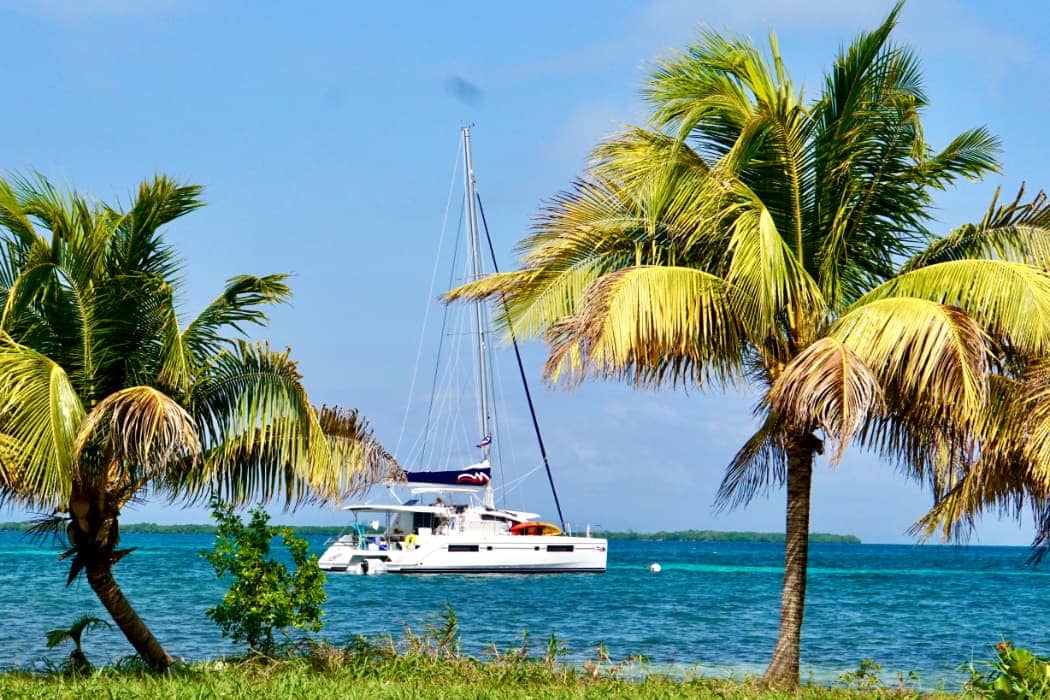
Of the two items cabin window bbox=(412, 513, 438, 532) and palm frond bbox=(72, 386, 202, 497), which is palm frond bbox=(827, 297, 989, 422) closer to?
palm frond bbox=(72, 386, 202, 497)

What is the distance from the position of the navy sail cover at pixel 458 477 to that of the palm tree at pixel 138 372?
33.0 meters

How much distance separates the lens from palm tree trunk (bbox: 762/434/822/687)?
1142cm

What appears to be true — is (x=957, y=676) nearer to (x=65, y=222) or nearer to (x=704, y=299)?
(x=704, y=299)

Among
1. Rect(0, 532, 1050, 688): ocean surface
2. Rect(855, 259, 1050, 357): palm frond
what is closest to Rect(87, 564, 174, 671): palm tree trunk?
Rect(0, 532, 1050, 688): ocean surface

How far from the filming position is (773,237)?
35.2ft

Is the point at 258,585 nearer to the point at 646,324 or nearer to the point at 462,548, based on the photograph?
the point at 646,324

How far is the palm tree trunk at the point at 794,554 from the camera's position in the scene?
11422 mm

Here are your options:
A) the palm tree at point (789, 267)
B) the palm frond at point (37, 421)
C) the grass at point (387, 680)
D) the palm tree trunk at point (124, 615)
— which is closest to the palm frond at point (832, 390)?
the palm tree at point (789, 267)

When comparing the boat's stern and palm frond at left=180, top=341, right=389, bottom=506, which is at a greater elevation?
palm frond at left=180, top=341, right=389, bottom=506

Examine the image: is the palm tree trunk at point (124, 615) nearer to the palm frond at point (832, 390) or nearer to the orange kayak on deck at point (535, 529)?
the palm frond at point (832, 390)

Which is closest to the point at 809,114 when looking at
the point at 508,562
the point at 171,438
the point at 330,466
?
the point at 330,466

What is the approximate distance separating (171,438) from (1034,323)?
718 centimetres

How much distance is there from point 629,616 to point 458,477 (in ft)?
40.2

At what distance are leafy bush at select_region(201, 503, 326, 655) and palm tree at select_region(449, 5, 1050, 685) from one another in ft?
10.5
